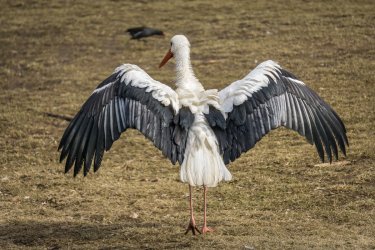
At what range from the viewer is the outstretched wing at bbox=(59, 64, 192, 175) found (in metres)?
7.32

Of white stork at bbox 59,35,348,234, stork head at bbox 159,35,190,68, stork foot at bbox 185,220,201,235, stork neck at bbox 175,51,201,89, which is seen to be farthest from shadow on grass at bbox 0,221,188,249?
stork head at bbox 159,35,190,68

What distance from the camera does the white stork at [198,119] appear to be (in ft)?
23.7

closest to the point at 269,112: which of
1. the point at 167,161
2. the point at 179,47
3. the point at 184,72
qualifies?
the point at 184,72

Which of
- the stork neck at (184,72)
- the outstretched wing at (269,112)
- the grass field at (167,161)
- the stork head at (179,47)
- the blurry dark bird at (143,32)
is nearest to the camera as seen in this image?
the outstretched wing at (269,112)

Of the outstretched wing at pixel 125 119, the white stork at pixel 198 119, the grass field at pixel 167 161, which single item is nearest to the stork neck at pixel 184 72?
the white stork at pixel 198 119

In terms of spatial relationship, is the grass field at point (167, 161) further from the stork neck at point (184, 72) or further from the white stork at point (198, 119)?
the stork neck at point (184, 72)

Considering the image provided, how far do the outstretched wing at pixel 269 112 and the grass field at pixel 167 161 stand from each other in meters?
0.82

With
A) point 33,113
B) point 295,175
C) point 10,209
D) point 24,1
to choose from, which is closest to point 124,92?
point 10,209

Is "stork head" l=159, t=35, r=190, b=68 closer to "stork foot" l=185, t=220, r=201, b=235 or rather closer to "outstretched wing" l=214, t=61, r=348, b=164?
"outstretched wing" l=214, t=61, r=348, b=164

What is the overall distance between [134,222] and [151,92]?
1423 millimetres

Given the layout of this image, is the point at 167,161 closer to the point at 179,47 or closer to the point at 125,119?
the point at 179,47

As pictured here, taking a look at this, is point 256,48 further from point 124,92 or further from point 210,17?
point 124,92

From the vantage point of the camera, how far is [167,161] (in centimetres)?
1045

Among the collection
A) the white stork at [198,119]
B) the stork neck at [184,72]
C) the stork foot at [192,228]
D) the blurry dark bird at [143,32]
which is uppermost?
the blurry dark bird at [143,32]
